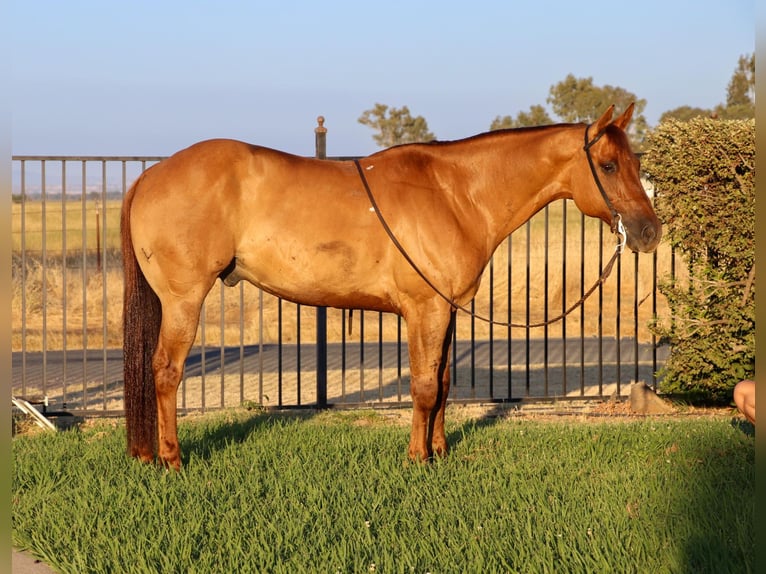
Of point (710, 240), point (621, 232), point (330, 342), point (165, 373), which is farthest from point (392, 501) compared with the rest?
point (330, 342)

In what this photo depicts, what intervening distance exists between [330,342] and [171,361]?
9.16 meters

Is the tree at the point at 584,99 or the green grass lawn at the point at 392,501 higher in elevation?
the tree at the point at 584,99

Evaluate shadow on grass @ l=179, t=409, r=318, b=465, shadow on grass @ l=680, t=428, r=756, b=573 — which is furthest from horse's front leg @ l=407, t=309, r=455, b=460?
shadow on grass @ l=680, t=428, r=756, b=573

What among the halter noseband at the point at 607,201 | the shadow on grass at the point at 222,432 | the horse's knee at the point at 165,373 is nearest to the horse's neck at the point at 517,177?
the halter noseband at the point at 607,201

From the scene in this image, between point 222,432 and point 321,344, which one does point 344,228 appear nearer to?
point 222,432

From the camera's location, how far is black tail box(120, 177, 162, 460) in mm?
6141

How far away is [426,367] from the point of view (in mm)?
6098

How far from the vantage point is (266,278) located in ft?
20.3

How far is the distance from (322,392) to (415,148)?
9.81ft

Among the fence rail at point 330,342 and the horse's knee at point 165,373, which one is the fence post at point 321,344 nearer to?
the fence rail at point 330,342

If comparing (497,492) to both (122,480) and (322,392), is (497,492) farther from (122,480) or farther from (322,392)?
(322,392)

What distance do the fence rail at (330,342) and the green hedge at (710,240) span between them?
36 cm

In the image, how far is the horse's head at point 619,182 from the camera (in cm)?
586

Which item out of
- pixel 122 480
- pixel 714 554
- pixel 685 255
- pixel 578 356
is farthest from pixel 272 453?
pixel 578 356
